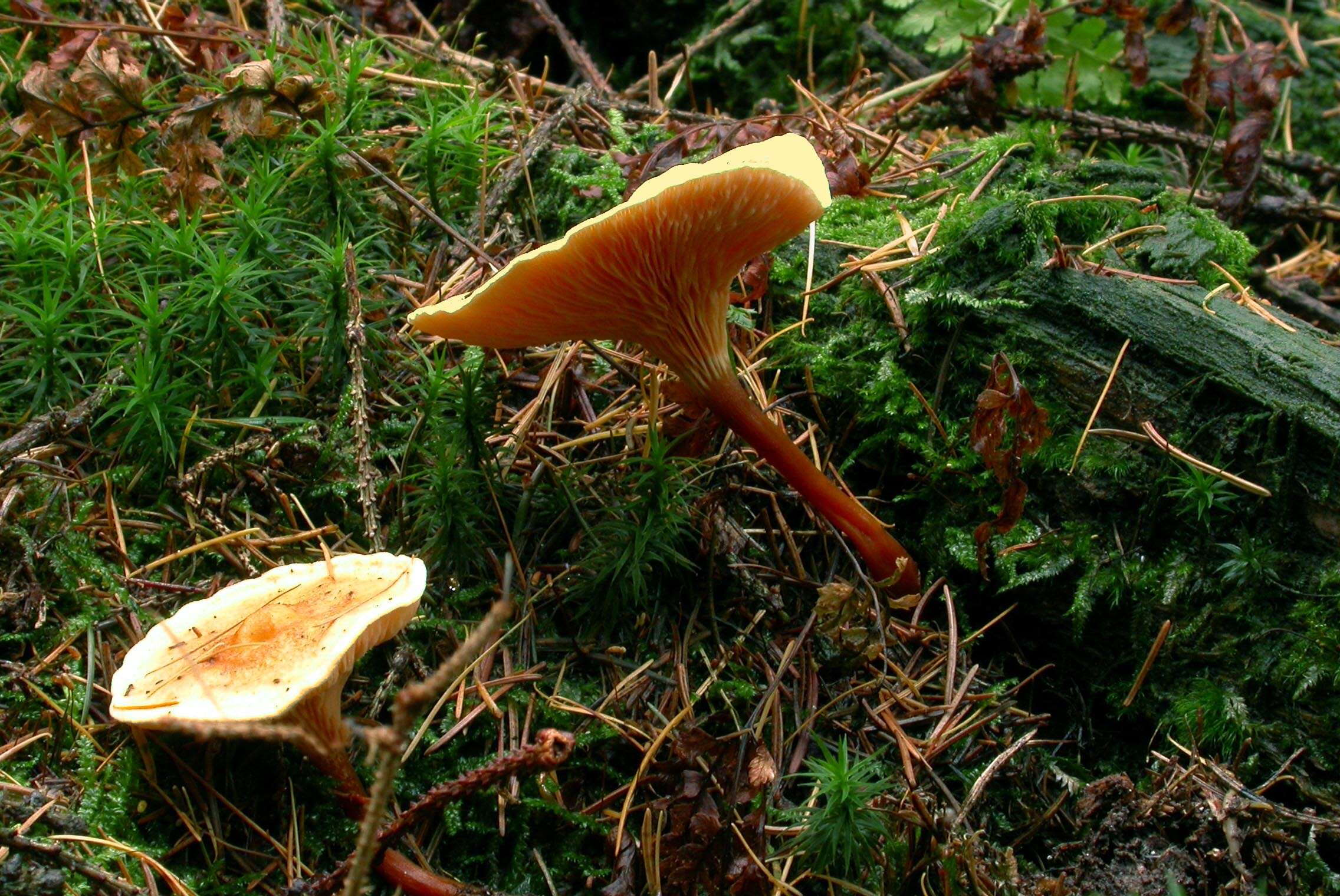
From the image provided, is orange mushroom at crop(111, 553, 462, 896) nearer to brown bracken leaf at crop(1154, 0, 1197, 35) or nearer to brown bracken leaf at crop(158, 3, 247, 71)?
brown bracken leaf at crop(158, 3, 247, 71)

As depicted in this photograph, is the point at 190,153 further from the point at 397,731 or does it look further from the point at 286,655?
the point at 397,731

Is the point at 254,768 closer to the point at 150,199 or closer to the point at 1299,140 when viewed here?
the point at 150,199

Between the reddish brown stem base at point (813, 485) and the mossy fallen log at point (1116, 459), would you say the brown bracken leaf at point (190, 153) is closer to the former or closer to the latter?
the reddish brown stem base at point (813, 485)

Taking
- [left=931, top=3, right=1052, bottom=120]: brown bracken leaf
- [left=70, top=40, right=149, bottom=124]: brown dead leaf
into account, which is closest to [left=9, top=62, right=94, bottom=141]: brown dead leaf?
[left=70, top=40, right=149, bottom=124]: brown dead leaf

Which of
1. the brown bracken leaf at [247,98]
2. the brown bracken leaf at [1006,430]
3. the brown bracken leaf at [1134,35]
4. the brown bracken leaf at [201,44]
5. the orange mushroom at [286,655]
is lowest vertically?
the brown bracken leaf at [1006,430]

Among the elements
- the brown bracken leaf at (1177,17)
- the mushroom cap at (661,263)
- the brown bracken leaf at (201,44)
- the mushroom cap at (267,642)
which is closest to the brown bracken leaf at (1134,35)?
the brown bracken leaf at (1177,17)

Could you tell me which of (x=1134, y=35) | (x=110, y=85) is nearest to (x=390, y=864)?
(x=110, y=85)
